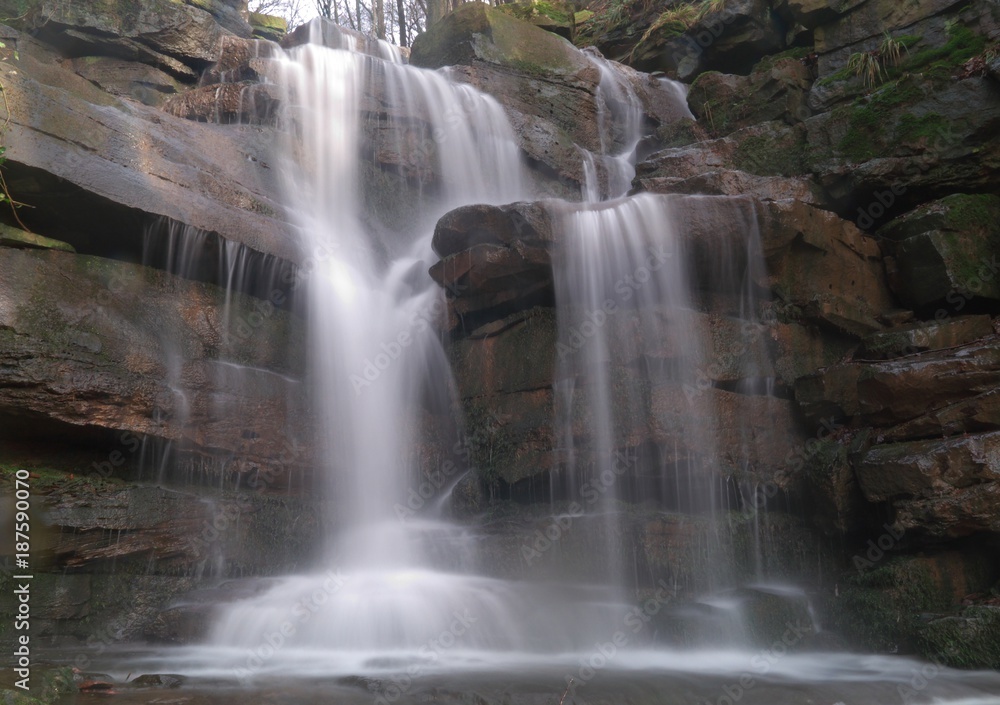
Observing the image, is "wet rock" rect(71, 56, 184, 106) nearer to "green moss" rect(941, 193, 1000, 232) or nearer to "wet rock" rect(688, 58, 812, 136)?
"wet rock" rect(688, 58, 812, 136)

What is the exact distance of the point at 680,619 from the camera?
22.8ft

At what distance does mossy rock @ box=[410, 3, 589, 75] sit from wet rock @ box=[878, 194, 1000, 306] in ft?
28.2

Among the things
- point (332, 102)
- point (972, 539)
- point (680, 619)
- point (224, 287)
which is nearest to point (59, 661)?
point (224, 287)

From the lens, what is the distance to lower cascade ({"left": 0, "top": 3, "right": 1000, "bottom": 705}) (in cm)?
629

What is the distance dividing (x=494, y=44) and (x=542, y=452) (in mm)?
10269

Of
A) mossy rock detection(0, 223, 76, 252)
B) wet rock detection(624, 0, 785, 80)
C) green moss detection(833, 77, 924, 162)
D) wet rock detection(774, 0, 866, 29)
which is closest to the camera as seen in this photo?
mossy rock detection(0, 223, 76, 252)

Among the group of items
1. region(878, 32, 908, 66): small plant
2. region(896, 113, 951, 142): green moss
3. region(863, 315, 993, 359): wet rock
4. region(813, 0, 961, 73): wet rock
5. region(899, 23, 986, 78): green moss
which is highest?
region(813, 0, 961, 73): wet rock

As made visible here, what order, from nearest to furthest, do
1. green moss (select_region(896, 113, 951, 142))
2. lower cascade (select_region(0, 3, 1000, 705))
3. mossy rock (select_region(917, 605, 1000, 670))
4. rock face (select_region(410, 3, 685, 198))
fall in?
mossy rock (select_region(917, 605, 1000, 670)) → lower cascade (select_region(0, 3, 1000, 705)) → green moss (select_region(896, 113, 951, 142)) → rock face (select_region(410, 3, 685, 198))

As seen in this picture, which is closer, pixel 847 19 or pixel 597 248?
pixel 597 248

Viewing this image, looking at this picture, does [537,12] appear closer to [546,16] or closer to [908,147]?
[546,16]

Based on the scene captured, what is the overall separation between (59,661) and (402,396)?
4.77 m

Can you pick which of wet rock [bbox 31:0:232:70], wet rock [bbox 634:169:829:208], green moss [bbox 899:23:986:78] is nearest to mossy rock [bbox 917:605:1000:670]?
wet rock [bbox 634:169:829:208]

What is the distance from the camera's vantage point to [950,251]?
Result: 912 centimetres

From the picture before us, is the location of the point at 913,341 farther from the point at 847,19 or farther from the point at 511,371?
the point at 847,19
